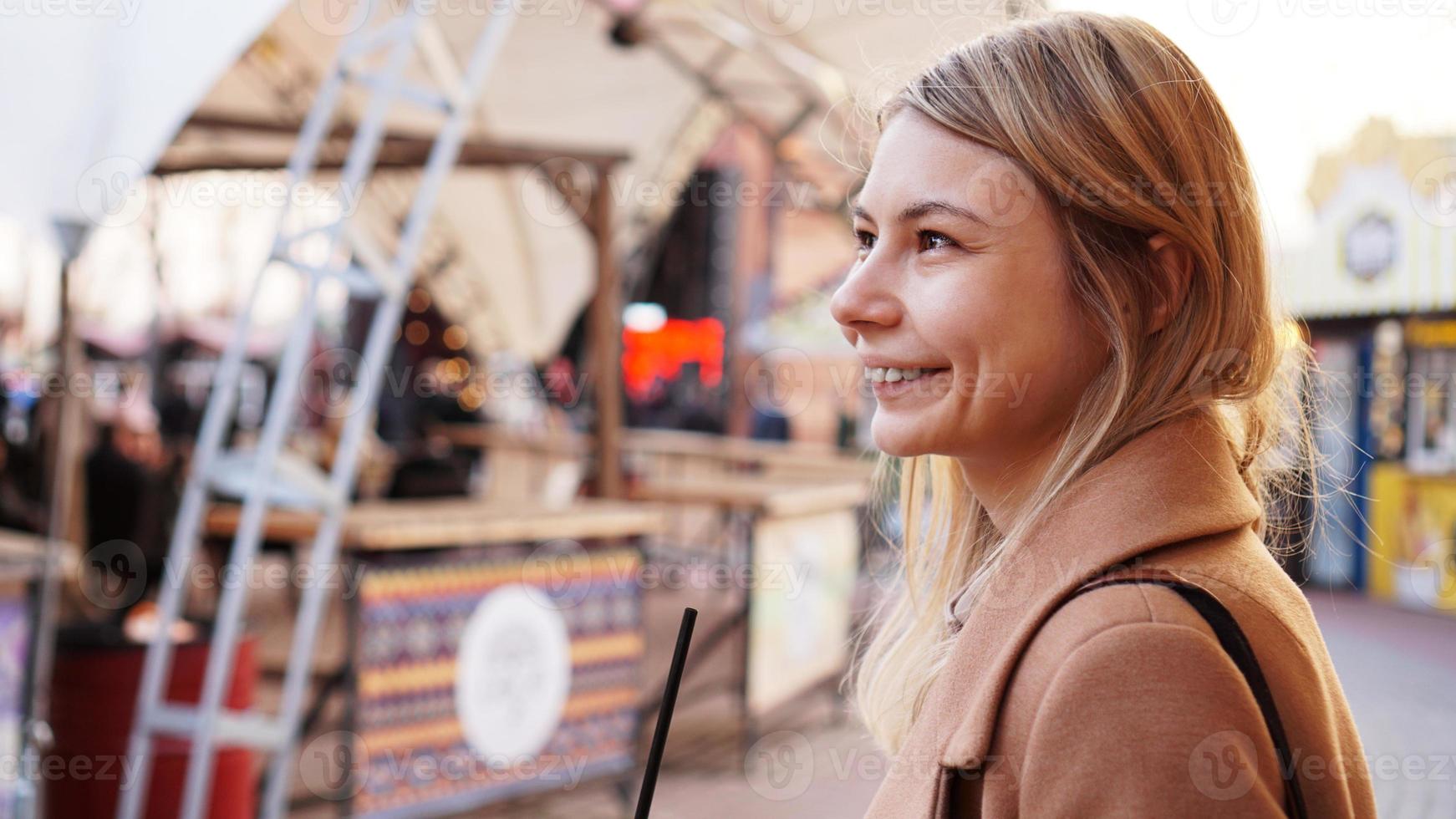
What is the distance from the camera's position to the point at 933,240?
1.13m

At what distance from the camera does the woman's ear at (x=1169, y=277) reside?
1.11 m

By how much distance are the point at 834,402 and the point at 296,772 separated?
14.5 metres

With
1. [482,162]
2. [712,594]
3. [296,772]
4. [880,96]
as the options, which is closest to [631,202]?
[712,594]

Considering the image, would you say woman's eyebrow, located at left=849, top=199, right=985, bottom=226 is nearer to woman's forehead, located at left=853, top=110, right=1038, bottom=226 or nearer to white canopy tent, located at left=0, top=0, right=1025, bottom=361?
woman's forehead, located at left=853, top=110, right=1038, bottom=226

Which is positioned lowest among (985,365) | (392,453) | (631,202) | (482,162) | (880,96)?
(392,453)

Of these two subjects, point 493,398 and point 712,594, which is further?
point 493,398

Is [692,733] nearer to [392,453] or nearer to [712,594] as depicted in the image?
[712,594]

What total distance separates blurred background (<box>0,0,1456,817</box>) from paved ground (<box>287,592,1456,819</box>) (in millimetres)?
33

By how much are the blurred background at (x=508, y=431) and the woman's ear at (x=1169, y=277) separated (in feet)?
0.71

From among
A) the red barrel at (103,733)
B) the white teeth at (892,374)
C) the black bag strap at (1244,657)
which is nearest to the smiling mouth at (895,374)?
the white teeth at (892,374)

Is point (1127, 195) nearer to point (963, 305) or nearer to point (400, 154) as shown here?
point (963, 305)

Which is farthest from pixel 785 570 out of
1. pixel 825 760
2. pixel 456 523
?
pixel 456 523

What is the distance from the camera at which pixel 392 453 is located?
1190cm

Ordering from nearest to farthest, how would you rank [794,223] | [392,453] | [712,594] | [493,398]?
[712,594]
[392,453]
[493,398]
[794,223]
